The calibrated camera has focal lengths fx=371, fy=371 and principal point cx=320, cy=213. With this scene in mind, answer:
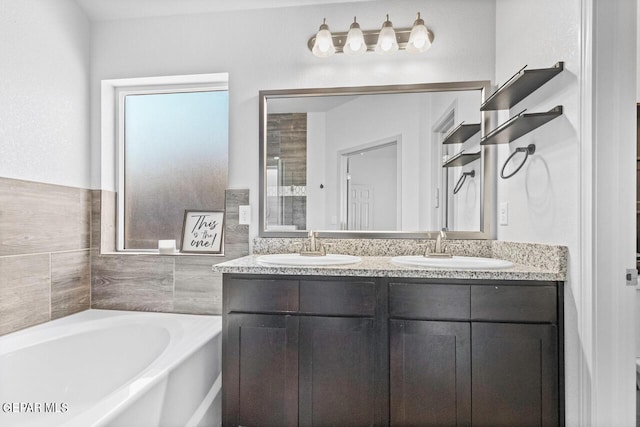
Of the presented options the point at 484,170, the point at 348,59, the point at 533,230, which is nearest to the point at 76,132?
the point at 348,59

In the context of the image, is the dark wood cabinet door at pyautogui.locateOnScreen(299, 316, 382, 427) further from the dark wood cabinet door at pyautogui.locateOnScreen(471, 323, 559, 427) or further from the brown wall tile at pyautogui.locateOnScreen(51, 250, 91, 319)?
the brown wall tile at pyautogui.locateOnScreen(51, 250, 91, 319)

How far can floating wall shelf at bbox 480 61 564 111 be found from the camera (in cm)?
148

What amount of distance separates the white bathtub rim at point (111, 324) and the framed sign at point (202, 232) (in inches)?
16.3

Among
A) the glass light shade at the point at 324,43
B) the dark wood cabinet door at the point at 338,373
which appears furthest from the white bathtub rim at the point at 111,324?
the glass light shade at the point at 324,43

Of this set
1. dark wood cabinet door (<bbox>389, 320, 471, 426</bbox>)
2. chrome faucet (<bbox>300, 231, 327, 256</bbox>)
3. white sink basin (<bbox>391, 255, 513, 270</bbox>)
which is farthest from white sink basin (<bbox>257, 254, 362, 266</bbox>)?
dark wood cabinet door (<bbox>389, 320, 471, 426</bbox>)

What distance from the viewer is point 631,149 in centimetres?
134

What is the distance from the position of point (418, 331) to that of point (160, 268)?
62.9 inches

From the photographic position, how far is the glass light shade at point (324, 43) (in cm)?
205

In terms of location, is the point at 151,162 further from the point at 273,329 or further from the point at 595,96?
the point at 595,96

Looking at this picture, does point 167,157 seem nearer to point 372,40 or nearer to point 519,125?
point 372,40

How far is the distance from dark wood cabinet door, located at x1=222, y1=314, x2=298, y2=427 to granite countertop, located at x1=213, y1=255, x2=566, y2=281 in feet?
0.70

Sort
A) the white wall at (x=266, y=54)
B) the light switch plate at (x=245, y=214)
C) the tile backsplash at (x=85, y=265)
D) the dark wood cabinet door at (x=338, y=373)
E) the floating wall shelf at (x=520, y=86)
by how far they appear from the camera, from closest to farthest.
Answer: the floating wall shelf at (x=520, y=86) → the dark wood cabinet door at (x=338, y=373) → the tile backsplash at (x=85, y=265) → the white wall at (x=266, y=54) → the light switch plate at (x=245, y=214)

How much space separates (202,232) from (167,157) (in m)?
0.58

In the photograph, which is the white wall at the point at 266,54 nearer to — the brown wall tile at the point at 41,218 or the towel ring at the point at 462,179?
the brown wall tile at the point at 41,218
